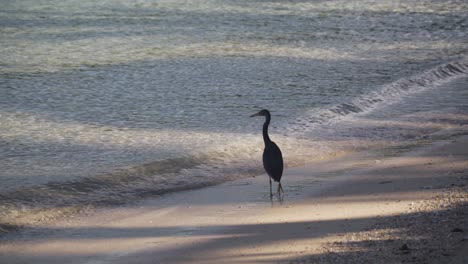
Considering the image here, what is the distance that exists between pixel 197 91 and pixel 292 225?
6558mm

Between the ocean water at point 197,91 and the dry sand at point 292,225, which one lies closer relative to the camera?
the dry sand at point 292,225

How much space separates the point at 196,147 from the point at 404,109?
3.37 meters

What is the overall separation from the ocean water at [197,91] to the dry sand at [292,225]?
0.74m

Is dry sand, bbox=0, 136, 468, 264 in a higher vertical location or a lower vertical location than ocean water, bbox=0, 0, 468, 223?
higher

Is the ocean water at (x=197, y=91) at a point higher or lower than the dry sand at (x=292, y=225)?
lower

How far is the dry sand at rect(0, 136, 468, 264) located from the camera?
23.3 feet

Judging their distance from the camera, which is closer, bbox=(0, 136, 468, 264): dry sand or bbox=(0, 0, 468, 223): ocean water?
bbox=(0, 136, 468, 264): dry sand

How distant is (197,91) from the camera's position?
14.3m

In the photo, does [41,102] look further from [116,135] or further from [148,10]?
[148,10]

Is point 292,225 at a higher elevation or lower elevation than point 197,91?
higher

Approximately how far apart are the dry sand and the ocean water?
74cm

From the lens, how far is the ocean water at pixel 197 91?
34.0 ft

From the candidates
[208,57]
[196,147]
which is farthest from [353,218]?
[208,57]

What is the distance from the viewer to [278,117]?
12633 millimetres
